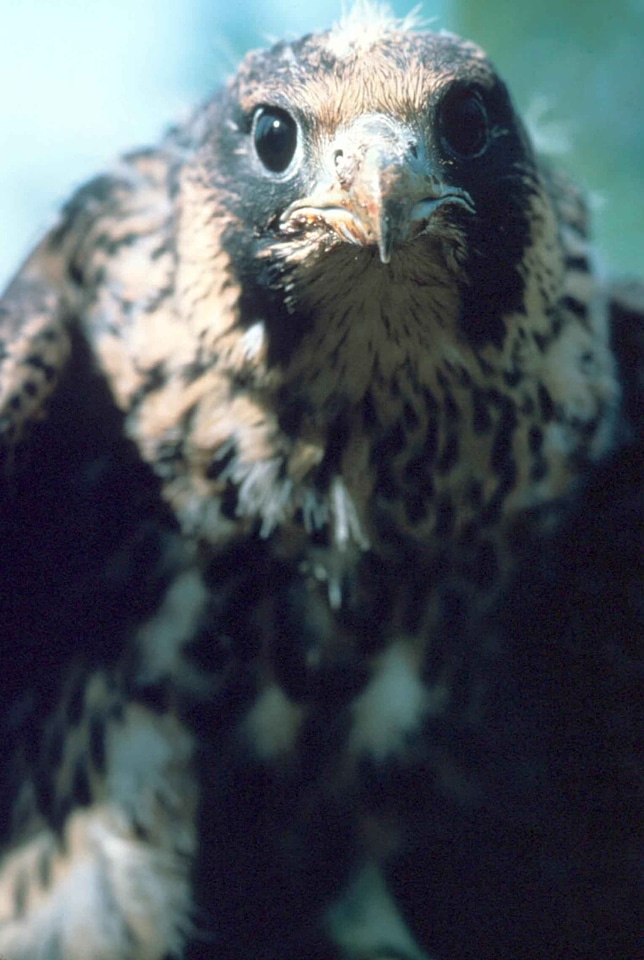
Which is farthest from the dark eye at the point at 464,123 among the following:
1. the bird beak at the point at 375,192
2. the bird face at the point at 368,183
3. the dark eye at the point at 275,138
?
the dark eye at the point at 275,138

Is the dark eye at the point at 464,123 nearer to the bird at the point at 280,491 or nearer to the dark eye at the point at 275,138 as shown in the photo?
the bird at the point at 280,491

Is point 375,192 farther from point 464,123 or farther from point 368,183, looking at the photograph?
point 464,123

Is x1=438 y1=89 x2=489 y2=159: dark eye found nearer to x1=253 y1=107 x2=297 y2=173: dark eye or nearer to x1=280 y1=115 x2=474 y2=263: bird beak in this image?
x1=280 y1=115 x2=474 y2=263: bird beak

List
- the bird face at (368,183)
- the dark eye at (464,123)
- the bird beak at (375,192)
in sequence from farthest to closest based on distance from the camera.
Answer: the dark eye at (464,123)
the bird face at (368,183)
the bird beak at (375,192)

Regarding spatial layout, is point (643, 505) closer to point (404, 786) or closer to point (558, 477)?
point (558, 477)

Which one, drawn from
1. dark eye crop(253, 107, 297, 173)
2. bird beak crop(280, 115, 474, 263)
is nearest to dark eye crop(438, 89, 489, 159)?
bird beak crop(280, 115, 474, 263)

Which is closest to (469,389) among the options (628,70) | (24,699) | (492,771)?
(492,771)

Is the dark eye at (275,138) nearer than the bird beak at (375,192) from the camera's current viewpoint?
No
